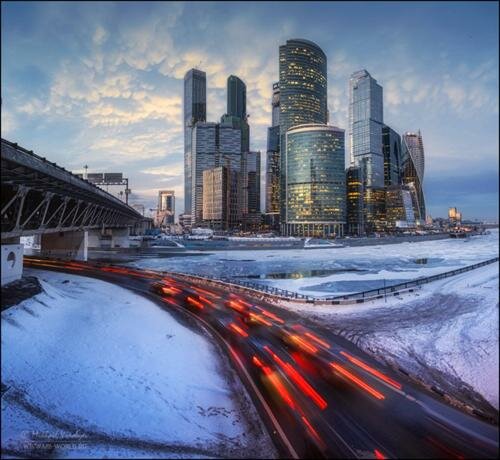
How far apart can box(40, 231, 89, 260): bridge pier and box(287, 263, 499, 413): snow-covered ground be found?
165 feet

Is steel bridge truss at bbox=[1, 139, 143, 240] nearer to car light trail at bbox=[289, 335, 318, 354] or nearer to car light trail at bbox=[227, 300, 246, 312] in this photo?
car light trail at bbox=[227, 300, 246, 312]

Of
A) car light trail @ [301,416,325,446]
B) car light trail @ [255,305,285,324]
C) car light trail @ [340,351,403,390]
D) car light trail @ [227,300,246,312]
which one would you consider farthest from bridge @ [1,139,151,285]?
car light trail @ [340,351,403,390]

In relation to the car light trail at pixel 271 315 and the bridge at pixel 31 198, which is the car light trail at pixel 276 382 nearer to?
the car light trail at pixel 271 315

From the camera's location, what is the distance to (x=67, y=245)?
6644cm

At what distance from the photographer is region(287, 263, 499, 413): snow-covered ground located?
1703 cm

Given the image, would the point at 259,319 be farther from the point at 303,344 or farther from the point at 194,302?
the point at 194,302

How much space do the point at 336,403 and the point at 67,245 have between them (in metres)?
66.7

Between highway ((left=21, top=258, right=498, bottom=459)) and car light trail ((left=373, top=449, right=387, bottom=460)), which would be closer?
car light trail ((left=373, top=449, right=387, bottom=460))

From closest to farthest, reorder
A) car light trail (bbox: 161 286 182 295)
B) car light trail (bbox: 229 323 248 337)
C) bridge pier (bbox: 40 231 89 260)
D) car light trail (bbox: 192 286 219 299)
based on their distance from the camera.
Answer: car light trail (bbox: 229 323 248 337)
car light trail (bbox: 192 286 219 299)
car light trail (bbox: 161 286 182 295)
bridge pier (bbox: 40 231 89 260)

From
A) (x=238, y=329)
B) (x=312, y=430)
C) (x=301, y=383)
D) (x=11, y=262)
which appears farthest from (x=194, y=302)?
(x=312, y=430)

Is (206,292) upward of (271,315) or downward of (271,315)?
upward

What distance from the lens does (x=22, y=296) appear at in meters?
22.5

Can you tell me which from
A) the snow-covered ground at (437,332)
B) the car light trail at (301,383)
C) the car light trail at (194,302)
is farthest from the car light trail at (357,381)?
the car light trail at (194,302)

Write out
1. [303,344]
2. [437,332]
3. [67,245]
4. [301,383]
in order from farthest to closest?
[67,245]
[437,332]
[303,344]
[301,383]
